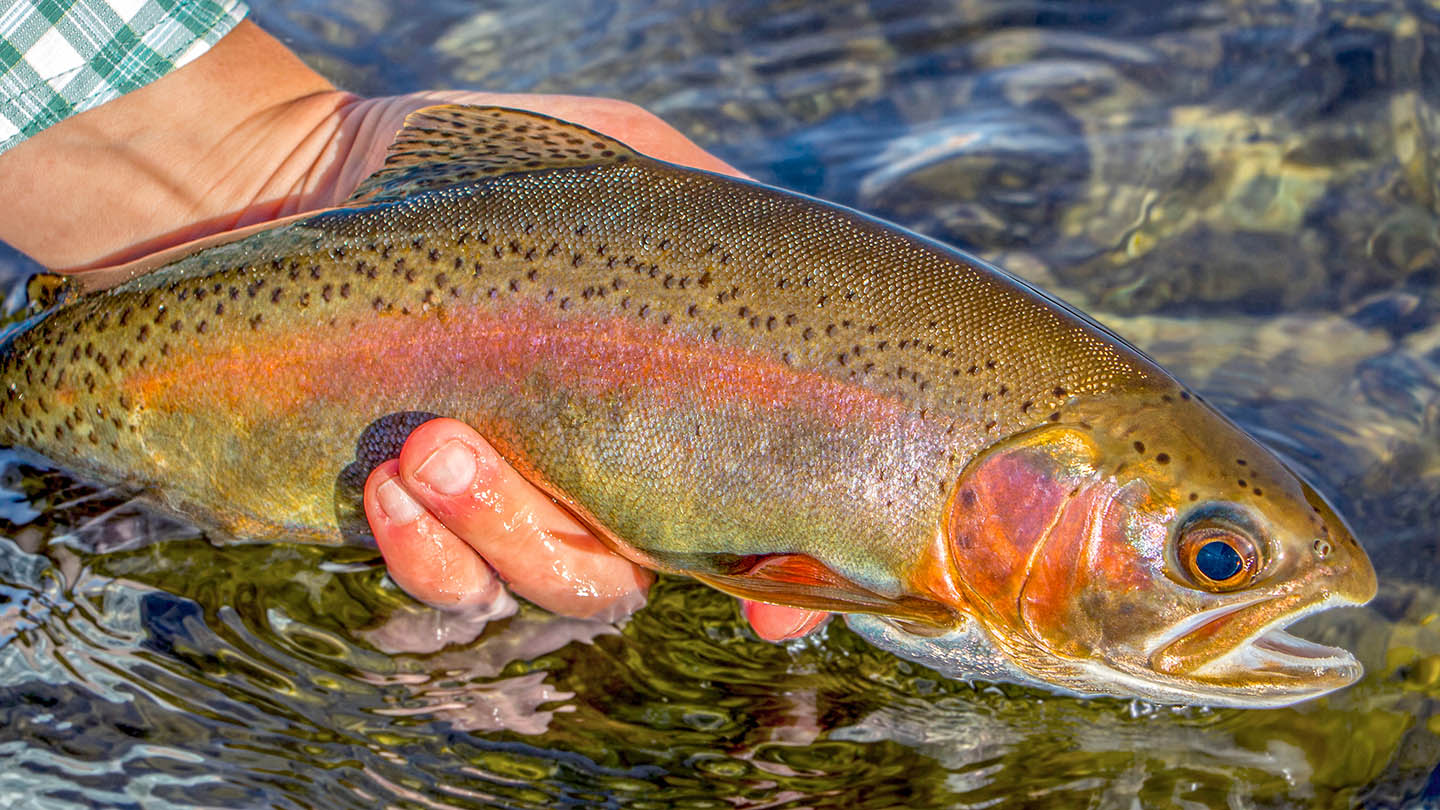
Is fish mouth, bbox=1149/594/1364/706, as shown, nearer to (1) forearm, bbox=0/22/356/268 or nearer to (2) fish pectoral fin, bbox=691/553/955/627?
(2) fish pectoral fin, bbox=691/553/955/627

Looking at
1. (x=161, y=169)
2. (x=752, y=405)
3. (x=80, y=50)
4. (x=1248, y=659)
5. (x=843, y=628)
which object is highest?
(x=80, y=50)

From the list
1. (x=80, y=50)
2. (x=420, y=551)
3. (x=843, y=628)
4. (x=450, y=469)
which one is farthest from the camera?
(x=843, y=628)

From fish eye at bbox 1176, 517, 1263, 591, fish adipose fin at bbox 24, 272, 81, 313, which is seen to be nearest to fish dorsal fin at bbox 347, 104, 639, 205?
fish adipose fin at bbox 24, 272, 81, 313

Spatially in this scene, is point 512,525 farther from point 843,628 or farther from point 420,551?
point 843,628

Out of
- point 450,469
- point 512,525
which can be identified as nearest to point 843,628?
point 512,525

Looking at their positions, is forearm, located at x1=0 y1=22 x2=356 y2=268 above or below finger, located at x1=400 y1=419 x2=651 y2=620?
above

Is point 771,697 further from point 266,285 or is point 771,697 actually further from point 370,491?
point 266,285

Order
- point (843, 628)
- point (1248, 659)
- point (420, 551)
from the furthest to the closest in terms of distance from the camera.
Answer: point (843, 628)
point (420, 551)
point (1248, 659)


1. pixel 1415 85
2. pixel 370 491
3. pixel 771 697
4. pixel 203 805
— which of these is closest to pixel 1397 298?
pixel 1415 85
